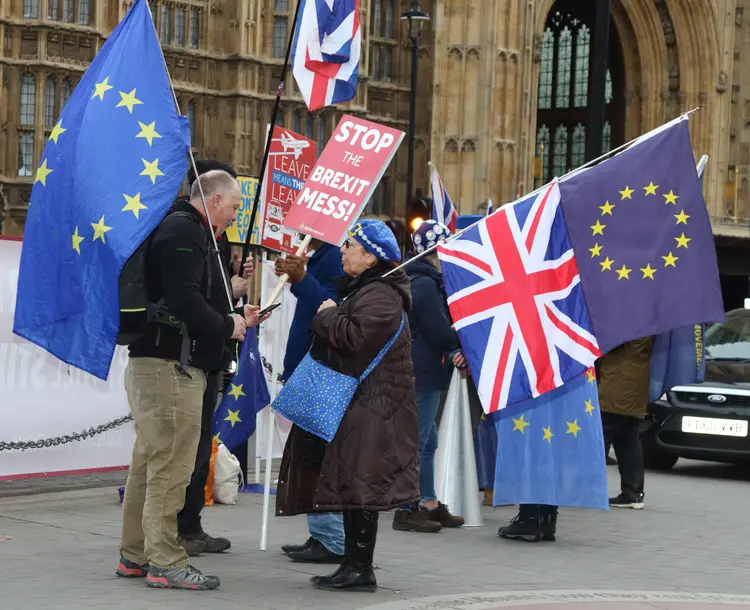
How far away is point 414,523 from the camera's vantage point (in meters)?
9.27

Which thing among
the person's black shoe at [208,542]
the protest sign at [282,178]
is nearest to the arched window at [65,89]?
the protest sign at [282,178]

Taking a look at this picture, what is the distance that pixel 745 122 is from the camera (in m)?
39.6

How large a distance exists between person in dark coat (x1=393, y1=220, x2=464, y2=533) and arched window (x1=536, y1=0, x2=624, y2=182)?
3110 centimetres

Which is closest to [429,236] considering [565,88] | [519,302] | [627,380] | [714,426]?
[519,302]

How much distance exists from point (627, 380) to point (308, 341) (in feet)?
11.2

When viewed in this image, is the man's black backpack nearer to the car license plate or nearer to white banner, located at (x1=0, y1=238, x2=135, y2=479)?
white banner, located at (x1=0, y1=238, x2=135, y2=479)

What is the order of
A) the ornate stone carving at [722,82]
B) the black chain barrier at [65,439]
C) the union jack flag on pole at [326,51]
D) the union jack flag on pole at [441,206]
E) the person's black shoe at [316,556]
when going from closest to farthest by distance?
the person's black shoe at [316,556] < the union jack flag on pole at [326,51] < the black chain barrier at [65,439] < the union jack flag on pole at [441,206] < the ornate stone carving at [722,82]

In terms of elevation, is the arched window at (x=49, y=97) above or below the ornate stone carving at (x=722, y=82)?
below

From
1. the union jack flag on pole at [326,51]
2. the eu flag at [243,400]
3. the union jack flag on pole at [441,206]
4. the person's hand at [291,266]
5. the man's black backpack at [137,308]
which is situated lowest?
the eu flag at [243,400]

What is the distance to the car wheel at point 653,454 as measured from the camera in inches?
539

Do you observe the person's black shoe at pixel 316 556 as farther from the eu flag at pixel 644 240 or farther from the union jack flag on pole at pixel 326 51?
the union jack flag on pole at pixel 326 51

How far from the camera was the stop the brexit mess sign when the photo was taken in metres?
7.87

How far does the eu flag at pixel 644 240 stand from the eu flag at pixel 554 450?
3.23 ft

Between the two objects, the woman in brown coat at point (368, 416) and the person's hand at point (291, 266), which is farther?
the person's hand at point (291, 266)
